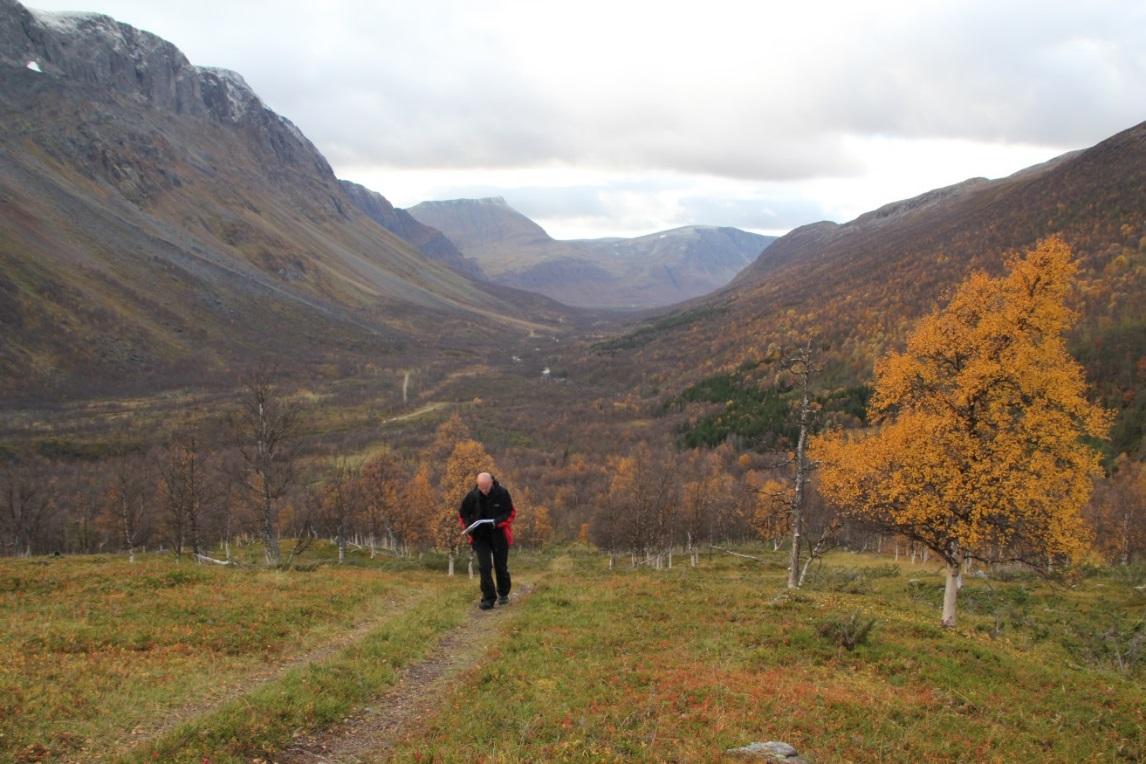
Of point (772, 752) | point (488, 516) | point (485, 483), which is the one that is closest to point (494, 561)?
point (488, 516)

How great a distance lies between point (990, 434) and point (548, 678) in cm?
1623

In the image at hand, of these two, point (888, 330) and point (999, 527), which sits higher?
point (888, 330)

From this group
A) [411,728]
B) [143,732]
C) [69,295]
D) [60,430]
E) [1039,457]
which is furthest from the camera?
[69,295]

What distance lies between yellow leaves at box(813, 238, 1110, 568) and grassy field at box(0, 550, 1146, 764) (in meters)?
3.55

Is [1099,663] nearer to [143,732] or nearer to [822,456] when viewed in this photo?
[822,456]

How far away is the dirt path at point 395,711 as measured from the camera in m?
9.38

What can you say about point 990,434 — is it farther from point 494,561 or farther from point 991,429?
point 494,561

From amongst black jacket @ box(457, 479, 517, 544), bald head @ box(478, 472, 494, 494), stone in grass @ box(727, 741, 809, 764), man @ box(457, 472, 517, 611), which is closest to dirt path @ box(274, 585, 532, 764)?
man @ box(457, 472, 517, 611)

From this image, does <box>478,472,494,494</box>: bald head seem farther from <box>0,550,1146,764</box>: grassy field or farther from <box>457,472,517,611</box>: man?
<box>0,550,1146,764</box>: grassy field

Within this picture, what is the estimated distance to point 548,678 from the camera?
12.3 metres

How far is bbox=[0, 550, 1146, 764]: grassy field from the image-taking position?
939 centimetres

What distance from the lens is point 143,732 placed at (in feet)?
30.8

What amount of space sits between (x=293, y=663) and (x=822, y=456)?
62.0ft

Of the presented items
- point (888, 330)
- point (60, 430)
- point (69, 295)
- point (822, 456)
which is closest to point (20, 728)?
point (822, 456)
